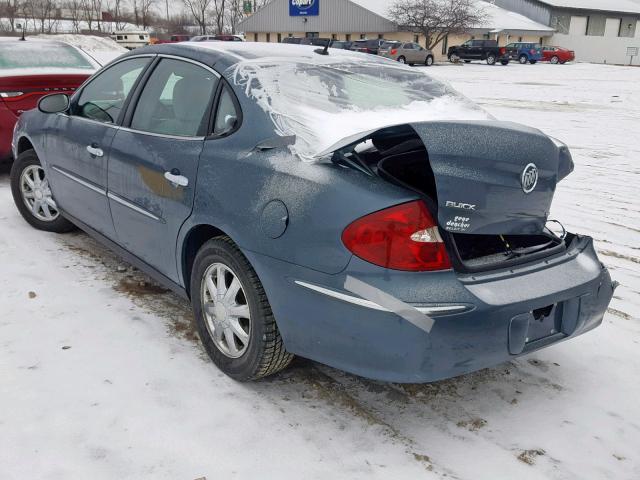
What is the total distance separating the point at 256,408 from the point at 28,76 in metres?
4.82

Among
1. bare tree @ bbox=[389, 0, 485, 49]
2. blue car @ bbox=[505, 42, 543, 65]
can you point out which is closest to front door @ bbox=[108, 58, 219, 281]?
blue car @ bbox=[505, 42, 543, 65]

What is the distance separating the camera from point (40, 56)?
6.69 metres

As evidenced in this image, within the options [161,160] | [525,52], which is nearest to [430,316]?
[161,160]

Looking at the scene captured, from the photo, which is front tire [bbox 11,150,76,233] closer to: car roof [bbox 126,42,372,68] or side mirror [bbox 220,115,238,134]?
car roof [bbox 126,42,372,68]

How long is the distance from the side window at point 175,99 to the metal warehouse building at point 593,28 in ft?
196

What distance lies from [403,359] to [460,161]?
78 centimetres

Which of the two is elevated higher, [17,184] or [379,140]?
[379,140]

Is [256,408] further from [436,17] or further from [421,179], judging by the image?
[436,17]

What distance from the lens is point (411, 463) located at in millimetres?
2477

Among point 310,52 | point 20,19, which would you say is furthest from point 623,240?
point 20,19

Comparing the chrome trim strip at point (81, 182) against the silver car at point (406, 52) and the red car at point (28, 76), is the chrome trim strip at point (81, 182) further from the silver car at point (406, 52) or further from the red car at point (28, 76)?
the silver car at point (406, 52)

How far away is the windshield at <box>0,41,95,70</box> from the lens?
6.43 meters

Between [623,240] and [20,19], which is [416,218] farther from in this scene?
[20,19]

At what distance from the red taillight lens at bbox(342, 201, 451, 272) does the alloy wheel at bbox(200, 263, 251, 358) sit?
2.32 ft
